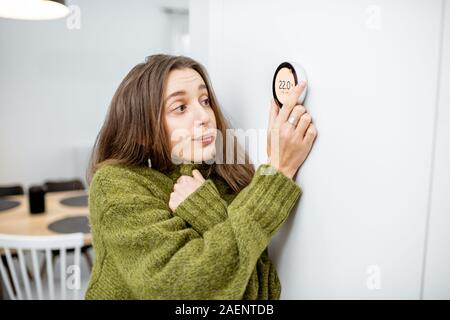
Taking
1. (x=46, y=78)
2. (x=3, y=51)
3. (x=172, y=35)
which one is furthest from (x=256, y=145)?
(x=3, y=51)

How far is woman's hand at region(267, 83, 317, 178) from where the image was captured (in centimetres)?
62

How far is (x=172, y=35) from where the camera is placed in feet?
3.52

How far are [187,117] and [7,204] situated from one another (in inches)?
65.9

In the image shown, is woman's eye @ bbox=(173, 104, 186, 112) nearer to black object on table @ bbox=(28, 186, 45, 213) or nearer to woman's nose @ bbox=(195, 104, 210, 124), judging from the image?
woman's nose @ bbox=(195, 104, 210, 124)

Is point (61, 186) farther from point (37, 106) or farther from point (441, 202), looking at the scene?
point (441, 202)

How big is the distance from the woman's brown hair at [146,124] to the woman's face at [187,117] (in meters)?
0.01

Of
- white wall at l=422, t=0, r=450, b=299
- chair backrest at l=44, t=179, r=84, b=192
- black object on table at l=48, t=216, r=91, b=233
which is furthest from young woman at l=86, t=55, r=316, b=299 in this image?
chair backrest at l=44, t=179, r=84, b=192

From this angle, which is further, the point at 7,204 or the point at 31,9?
the point at 7,204

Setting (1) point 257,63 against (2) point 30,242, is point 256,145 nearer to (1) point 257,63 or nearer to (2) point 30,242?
(1) point 257,63

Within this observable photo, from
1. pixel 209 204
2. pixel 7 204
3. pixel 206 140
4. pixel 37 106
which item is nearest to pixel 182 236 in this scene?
pixel 209 204

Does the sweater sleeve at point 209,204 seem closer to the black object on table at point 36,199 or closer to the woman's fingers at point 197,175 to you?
the woman's fingers at point 197,175

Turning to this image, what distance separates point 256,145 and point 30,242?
3.00 ft

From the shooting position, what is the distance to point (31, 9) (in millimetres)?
1039

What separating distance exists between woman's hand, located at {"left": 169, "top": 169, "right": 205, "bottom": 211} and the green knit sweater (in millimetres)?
21
